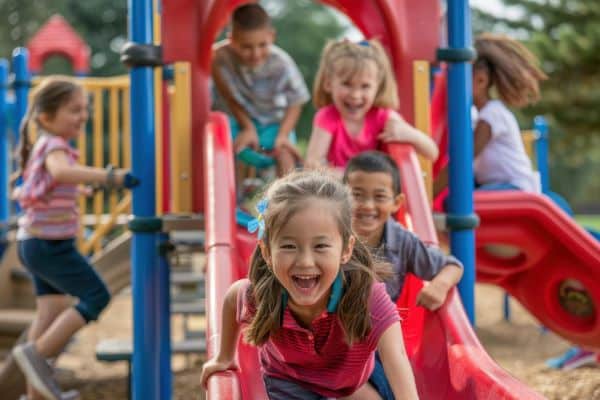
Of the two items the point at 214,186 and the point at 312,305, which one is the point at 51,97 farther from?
the point at 312,305

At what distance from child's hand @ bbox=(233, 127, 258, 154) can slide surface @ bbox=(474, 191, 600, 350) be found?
3.78ft

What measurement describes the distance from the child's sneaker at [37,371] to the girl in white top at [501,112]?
2.13m

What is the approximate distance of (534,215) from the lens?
4.00m

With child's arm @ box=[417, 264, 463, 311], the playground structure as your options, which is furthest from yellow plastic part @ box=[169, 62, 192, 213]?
child's arm @ box=[417, 264, 463, 311]

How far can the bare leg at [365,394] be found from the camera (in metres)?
2.30

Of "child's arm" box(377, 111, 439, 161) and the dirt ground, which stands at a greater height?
"child's arm" box(377, 111, 439, 161)

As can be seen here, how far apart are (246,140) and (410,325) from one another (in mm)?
1690

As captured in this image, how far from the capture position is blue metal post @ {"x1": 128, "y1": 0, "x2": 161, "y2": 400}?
3.31 metres

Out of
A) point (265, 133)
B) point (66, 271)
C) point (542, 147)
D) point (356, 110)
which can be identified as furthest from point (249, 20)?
point (542, 147)

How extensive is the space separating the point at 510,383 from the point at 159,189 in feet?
10.2

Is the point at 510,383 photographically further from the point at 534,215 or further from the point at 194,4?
the point at 194,4

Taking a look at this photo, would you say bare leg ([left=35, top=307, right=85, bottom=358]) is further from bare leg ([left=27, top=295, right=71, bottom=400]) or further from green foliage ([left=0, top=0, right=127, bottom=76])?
green foliage ([left=0, top=0, right=127, bottom=76])

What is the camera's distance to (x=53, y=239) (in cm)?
384

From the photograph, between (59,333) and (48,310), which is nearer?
(59,333)
